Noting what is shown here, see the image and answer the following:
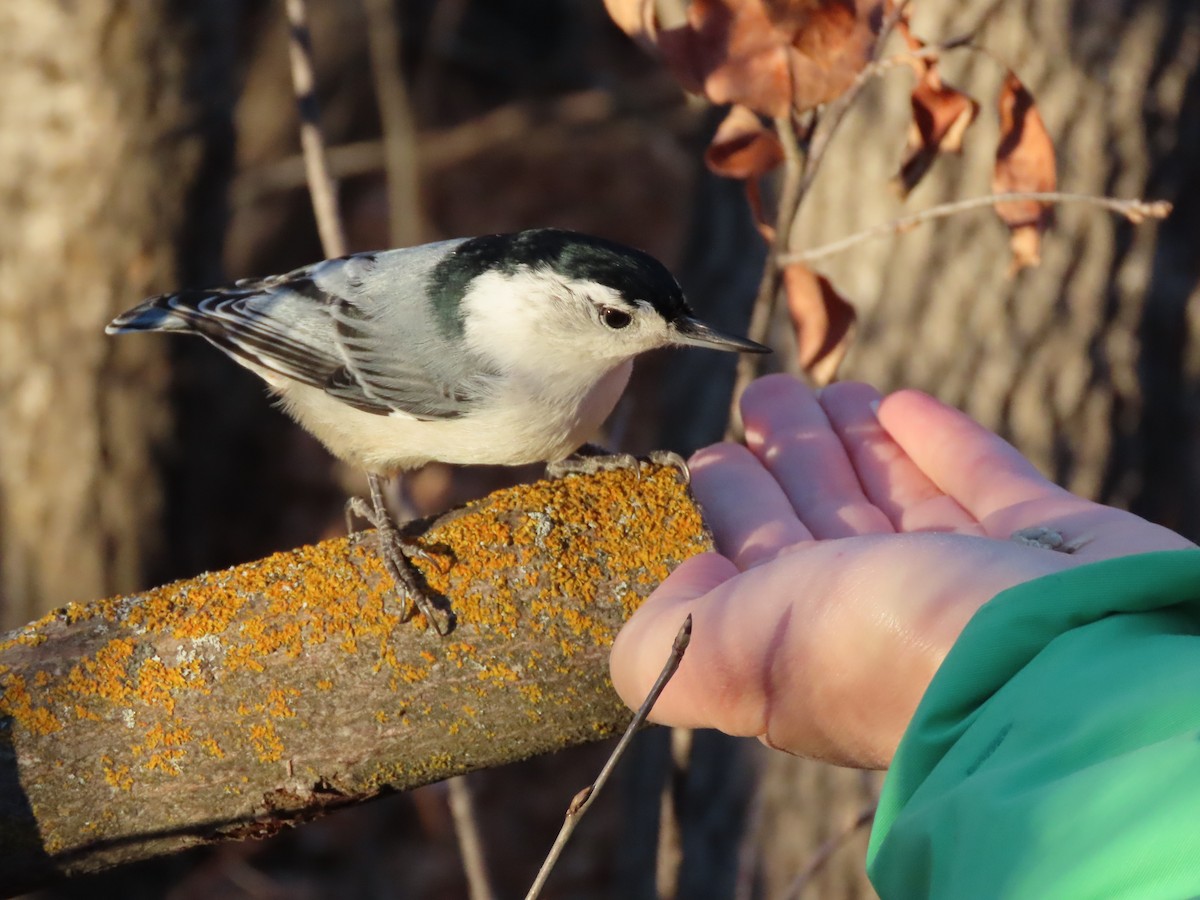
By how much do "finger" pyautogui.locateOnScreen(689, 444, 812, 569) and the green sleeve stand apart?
0.60 metres

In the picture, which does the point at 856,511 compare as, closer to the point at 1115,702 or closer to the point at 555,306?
the point at 555,306

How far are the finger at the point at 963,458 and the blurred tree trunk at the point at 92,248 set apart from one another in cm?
196

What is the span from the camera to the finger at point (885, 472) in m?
1.94

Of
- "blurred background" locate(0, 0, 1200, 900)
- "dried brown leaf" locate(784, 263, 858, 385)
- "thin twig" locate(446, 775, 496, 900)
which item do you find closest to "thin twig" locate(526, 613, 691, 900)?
"dried brown leaf" locate(784, 263, 858, 385)

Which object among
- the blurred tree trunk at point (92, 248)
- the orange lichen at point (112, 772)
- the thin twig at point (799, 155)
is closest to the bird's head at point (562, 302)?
the thin twig at point (799, 155)

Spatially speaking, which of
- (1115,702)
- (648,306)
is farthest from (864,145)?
(1115,702)

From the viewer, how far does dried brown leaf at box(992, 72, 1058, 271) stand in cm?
184

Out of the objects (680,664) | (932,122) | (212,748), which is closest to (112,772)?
(212,748)

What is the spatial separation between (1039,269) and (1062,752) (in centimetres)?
216

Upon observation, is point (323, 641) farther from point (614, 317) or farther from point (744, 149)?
point (744, 149)

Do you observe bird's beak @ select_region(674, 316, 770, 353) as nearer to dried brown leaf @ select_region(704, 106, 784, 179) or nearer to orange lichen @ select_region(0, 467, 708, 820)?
dried brown leaf @ select_region(704, 106, 784, 179)

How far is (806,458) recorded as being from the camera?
206 centimetres

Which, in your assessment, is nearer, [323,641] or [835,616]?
[835,616]

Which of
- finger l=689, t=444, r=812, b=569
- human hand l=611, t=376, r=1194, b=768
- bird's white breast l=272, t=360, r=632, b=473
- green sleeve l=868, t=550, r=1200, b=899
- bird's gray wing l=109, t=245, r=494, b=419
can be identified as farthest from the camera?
bird's gray wing l=109, t=245, r=494, b=419
